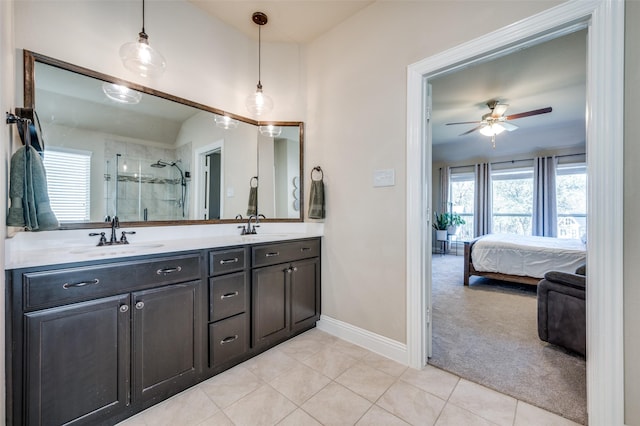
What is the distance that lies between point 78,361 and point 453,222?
6776 mm

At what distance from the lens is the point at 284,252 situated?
87.3 inches

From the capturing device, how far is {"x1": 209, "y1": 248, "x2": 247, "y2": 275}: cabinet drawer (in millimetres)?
1759

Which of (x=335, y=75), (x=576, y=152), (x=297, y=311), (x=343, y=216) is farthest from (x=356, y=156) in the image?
(x=576, y=152)

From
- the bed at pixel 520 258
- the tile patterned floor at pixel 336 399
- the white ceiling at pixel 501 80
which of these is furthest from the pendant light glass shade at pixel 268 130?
the bed at pixel 520 258

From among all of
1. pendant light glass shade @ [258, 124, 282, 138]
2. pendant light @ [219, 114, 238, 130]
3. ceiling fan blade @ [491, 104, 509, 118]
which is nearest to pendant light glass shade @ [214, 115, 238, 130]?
pendant light @ [219, 114, 238, 130]

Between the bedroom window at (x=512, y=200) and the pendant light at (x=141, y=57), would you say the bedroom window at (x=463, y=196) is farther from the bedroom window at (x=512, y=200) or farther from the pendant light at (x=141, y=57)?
the pendant light at (x=141, y=57)

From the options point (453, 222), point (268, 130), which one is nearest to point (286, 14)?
point (268, 130)

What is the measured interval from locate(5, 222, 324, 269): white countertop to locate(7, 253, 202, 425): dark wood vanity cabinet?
2.4 inches

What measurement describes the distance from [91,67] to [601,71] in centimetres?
287

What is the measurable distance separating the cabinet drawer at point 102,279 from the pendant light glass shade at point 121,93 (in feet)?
3.91

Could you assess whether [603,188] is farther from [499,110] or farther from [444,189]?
[444,189]

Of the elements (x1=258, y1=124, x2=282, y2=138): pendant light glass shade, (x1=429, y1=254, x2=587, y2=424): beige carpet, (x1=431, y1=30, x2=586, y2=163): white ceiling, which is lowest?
(x1=429, y1=254, x2=587, y2=424): beige carpet

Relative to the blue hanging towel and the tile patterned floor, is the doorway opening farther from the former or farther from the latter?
the tile patterned floor

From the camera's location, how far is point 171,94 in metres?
2.10
